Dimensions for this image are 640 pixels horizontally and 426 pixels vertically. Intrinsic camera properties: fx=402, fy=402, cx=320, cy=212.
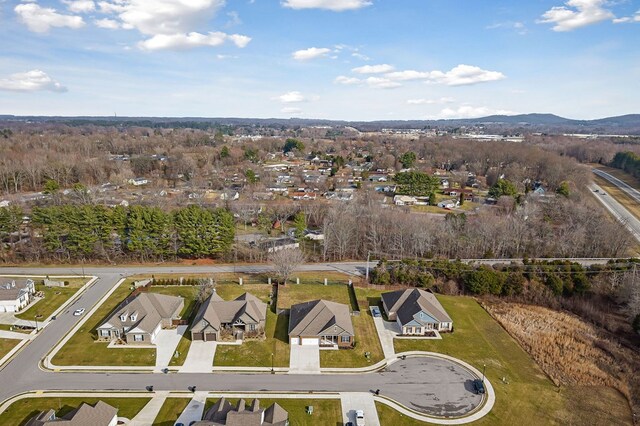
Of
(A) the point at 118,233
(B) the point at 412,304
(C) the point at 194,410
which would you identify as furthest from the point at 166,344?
(A) the point at 118,233

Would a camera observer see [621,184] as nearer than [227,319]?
No

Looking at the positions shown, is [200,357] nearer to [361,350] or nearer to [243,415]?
[243,415]

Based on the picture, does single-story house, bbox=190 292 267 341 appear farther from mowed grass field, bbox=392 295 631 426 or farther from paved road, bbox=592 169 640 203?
paved road, bbox=592 169 640 203

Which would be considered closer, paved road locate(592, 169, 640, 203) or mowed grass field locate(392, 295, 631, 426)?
mowed grass field locate(392, 295, 631, 426)

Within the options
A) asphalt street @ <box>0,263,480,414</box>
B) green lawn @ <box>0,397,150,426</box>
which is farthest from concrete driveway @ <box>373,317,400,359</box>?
green lawn @ <box>0,397,150,426</box>

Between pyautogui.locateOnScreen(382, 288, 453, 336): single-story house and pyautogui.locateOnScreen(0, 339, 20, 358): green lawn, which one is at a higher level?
pyautogui.locateOnScreen(382, 288, 453, 336): single-story house

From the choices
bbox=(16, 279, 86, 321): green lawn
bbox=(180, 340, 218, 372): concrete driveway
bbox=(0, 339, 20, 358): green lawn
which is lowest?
bbox=(180, 340, 218, 372): concrete driveway

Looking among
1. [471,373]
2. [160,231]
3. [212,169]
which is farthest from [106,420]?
[212,169]
